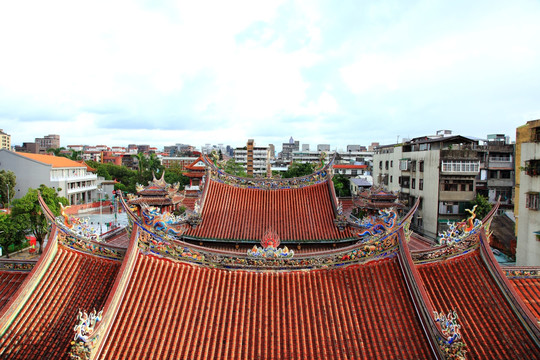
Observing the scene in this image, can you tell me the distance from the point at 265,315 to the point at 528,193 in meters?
22.4

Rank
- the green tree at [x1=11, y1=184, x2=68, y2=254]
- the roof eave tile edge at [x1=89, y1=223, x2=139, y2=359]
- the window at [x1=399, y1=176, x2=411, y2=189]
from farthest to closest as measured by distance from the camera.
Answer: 1. the window at [x1=399, y1=176, x2=411, y2=189]
2. the green tree at [x1=11, y1=184, x2=68, y2=254]
3. the roof eave tile edge at [x1=89, y1=223, x2=139, y2=359]

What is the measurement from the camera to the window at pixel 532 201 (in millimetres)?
20969

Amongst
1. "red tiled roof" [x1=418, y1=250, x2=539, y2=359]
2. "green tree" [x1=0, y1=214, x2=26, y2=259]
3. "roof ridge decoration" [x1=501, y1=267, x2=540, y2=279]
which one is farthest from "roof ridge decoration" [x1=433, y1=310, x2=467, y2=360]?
"green tree" [x1=0, y1=214, x2=26, y2=259]

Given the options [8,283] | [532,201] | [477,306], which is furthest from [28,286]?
[532,201]

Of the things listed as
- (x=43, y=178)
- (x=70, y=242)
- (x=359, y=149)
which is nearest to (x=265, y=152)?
(x=359, y=149)

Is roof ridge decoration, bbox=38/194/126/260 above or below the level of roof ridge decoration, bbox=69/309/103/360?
above

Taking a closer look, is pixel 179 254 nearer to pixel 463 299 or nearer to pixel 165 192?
pixel 463 299

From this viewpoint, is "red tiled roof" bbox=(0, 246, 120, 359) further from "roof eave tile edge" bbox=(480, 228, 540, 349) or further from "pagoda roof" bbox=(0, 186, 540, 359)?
"roof eave tile edge" bbox=(480, 228, 540, 349)

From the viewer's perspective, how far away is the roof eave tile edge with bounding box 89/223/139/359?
19.0 ft

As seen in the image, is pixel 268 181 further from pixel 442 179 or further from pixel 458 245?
pixel 442 179

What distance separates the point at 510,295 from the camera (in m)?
6.91

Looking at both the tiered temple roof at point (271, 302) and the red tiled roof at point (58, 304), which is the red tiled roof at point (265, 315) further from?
the red tiled roof at point (58, 304)

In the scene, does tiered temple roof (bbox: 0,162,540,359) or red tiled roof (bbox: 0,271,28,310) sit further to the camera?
red tiled roof (bbox: 0,271,28,310)

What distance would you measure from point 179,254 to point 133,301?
1.30 meters
